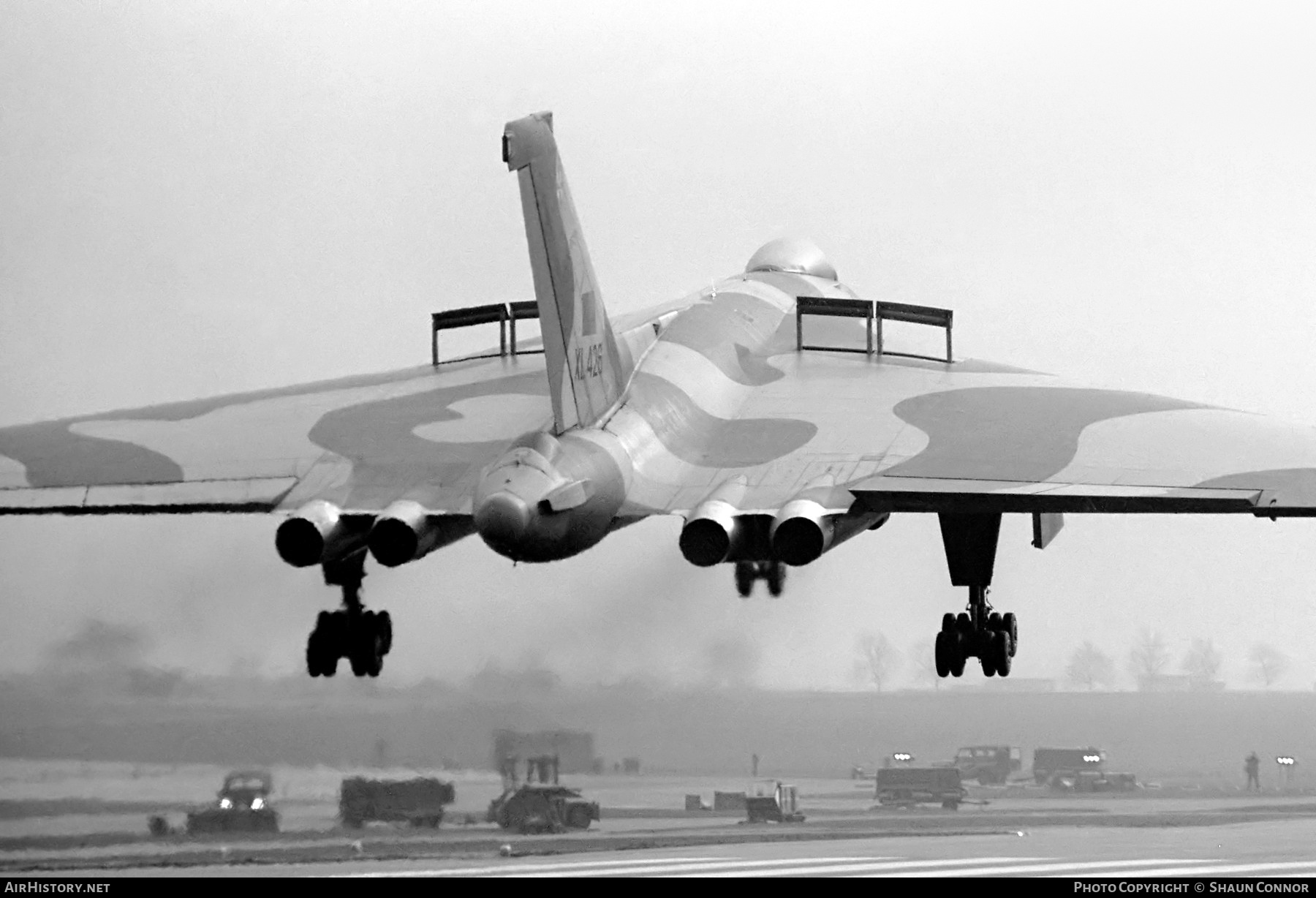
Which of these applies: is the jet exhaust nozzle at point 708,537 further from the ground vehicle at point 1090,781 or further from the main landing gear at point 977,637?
the ground vehicle at point 1090,781

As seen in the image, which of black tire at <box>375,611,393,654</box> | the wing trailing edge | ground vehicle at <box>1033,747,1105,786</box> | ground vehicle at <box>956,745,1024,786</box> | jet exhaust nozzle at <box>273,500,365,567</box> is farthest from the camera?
ground vehicle at <box>1033,747,1105,786</box>

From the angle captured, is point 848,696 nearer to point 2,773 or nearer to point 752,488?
point 752,488

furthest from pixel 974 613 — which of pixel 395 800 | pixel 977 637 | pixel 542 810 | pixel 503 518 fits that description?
pixel 503 518

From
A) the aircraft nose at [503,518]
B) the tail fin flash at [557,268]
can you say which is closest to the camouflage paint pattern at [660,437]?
the tail fin flash at [557,268]

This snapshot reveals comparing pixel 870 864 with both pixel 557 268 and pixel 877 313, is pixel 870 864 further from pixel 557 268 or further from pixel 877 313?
pixel 557 268

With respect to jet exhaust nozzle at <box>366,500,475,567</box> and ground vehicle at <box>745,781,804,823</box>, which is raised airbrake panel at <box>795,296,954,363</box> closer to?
ground vehicle at <box>745,781,804,823</box>

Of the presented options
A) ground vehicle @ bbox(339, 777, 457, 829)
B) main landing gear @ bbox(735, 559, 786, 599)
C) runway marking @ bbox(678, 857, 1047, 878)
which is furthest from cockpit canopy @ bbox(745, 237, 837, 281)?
ground vehicle @ bbox(339, 777, 457, 829)
